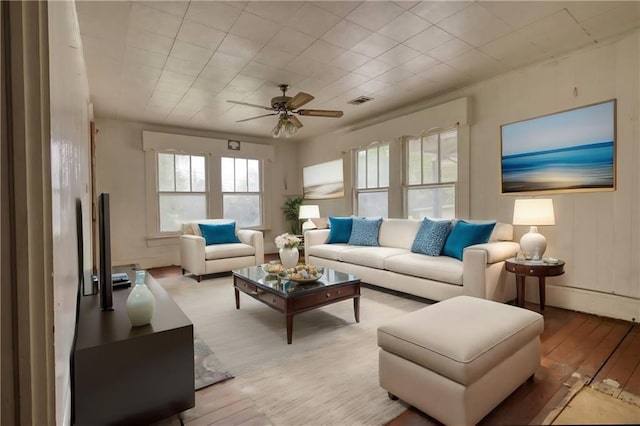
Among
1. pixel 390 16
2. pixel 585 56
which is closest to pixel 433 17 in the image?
pixel 390 16

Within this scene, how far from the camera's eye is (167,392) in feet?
5.32

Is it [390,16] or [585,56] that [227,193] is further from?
[585,56]

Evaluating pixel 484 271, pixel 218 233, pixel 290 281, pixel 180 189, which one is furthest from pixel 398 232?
pixel 180 189

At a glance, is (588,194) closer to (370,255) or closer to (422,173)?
(422,173)

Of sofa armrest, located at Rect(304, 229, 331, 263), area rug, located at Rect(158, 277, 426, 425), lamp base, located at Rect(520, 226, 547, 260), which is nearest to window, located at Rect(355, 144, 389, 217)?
sofa armrest, located at Rect(304, 229, 331, 263)

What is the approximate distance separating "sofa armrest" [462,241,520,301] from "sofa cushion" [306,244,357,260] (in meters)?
1.76

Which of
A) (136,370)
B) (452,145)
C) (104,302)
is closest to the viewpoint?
(136,370)

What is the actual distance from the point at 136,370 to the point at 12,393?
35.1 inches

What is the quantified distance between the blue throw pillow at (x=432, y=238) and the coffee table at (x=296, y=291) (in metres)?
1.20

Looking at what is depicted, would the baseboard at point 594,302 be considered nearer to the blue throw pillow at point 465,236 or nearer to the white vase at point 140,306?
the blue throw pillow at point 465,236

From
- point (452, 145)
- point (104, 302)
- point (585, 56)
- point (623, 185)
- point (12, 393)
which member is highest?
point (585, 56)

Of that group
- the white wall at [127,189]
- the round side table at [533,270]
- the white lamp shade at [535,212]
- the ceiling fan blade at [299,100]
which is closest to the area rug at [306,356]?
the round side table at [533,270]

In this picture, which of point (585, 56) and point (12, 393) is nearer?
point (12, 393)

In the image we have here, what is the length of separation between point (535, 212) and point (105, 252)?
11.6 feet
